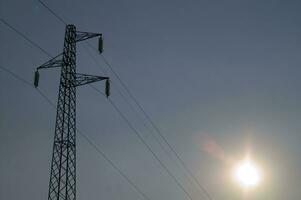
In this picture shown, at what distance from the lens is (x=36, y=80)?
43.2 metres

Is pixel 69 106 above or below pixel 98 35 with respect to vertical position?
below

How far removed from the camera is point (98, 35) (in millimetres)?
44781

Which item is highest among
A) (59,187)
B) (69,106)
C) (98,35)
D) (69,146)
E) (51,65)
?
(98,35)

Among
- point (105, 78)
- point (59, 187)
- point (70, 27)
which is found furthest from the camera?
point (70, 27)

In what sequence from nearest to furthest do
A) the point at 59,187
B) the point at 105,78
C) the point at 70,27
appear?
the point at 59,187, the point at 105,78, the point at 70,27

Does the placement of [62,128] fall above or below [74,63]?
below

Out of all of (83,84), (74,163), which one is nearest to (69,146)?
(74,163)

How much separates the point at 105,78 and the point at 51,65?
206 inches

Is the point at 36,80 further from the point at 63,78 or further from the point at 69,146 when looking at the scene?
the point at 69,146

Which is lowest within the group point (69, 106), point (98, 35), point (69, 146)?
point (69, 146)

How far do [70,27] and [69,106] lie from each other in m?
7.67

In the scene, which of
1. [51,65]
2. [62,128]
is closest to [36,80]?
[51,65]

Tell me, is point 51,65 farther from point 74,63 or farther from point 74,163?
point 74,163

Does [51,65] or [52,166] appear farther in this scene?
[51,65]
